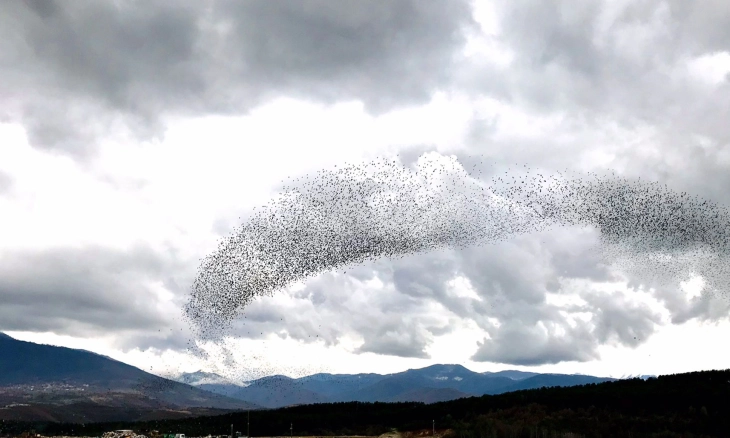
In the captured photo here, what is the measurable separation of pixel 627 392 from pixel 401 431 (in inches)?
2037

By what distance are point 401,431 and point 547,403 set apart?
32889 mm

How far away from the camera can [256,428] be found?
576 ft

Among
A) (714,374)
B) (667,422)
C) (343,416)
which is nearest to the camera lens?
(667,422)

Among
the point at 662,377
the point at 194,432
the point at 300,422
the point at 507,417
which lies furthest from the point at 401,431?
the point at 662,377

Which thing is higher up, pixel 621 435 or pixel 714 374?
pixel 714 374

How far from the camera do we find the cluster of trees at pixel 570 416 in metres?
110

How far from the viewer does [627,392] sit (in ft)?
483

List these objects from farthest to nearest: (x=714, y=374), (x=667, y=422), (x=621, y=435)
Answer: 1. (x=714, y=374)
2. (x=667, y=422)
3. (x=621, y=435)

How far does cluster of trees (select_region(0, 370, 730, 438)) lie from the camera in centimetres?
10962

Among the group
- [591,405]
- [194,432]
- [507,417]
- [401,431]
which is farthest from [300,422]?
[591,405]

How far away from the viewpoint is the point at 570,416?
404 feet

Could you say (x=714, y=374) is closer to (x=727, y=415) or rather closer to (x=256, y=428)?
(x=727, y=415)

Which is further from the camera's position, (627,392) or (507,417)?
(627,392)

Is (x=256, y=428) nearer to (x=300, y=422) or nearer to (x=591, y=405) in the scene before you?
(x=300, y=422)
